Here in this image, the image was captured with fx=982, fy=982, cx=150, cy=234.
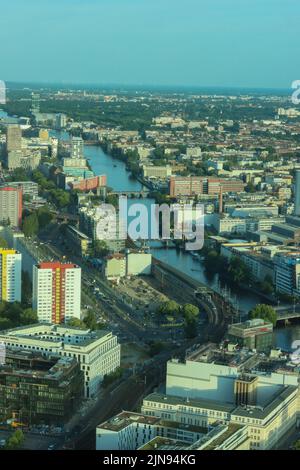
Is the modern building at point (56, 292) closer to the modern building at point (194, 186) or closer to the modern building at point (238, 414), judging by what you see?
the modern building at point (238, 414)

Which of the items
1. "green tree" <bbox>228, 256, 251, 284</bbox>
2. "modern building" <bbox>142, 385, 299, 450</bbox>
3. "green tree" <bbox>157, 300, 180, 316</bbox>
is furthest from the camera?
"green tree" <bbox>228, 256, 251, 284</bbox>

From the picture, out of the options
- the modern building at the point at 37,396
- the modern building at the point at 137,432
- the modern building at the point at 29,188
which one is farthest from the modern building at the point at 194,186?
the modern building at the point at 137,432

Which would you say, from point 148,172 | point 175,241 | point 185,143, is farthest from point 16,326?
point 185,143

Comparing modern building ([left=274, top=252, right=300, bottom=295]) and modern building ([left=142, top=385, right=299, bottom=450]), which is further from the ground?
modern building ([left=142, top=385, right=299, bottom=450])

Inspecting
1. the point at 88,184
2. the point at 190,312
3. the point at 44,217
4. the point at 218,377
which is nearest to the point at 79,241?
the point at 44,217

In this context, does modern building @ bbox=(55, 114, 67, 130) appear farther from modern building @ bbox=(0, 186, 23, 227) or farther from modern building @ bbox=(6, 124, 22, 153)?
modern building @ bbox=(0, 186, 23, 227)

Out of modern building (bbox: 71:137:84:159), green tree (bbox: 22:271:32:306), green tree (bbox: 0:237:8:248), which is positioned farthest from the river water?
green tree (bbox: 22:271:32:306)

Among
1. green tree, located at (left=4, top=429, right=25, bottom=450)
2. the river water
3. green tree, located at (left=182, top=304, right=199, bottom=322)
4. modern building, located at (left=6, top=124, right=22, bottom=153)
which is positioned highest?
modern building, located at (left=6, top=124, right=22, bottom=153)
